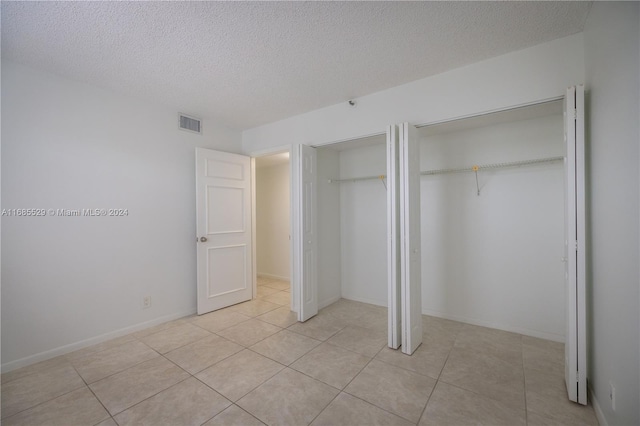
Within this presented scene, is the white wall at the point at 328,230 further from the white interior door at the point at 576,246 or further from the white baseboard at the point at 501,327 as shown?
the white interior door at the point at 576,246

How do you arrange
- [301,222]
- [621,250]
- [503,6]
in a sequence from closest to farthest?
[621,250], [503,6], [301,222]

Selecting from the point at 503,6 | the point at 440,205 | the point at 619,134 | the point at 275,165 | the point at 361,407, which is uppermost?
the point at 503,6

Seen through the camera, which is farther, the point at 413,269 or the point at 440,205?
the point at 440,205

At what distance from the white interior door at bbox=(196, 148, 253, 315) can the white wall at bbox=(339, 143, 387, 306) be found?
1.47 meters

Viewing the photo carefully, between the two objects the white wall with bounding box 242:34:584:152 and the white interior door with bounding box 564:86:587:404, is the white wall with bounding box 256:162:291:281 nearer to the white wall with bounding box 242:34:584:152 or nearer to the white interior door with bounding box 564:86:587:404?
the white wall with bounding box 242:34:584:152

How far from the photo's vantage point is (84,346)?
2674 mm

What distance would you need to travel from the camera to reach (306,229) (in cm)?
333

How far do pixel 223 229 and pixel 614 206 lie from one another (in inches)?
147

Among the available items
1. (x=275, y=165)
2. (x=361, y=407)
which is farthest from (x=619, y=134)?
(x=275, y=165)

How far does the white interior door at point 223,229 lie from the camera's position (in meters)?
3.51

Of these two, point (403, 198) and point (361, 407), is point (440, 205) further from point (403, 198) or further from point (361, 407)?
point (361, 407)

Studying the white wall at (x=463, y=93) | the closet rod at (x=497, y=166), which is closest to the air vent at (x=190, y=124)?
the white wall at (x=463, y=93)

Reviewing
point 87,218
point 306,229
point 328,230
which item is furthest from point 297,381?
point 87,218

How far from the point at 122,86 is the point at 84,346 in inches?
105
